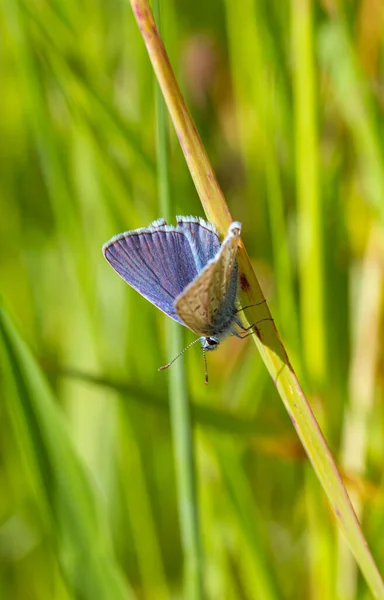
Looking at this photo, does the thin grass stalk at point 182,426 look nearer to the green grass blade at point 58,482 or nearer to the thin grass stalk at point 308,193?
the green grass blade at point 58,482

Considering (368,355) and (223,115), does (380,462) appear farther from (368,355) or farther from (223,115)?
(223,115)

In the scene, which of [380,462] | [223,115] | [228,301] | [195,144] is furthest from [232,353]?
[195,144]

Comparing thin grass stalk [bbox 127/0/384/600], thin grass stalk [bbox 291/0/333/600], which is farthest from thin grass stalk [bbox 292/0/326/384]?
thin grass stalk [bbox 127/0/384/600]

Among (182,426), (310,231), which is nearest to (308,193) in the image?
(310,231)

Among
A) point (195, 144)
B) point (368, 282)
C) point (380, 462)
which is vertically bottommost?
point (380, 462)

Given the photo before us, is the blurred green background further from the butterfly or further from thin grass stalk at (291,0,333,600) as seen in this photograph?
the butterfly

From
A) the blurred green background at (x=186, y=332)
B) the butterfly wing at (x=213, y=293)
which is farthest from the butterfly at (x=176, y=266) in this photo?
the blurred green background at (x=186, y=332)
